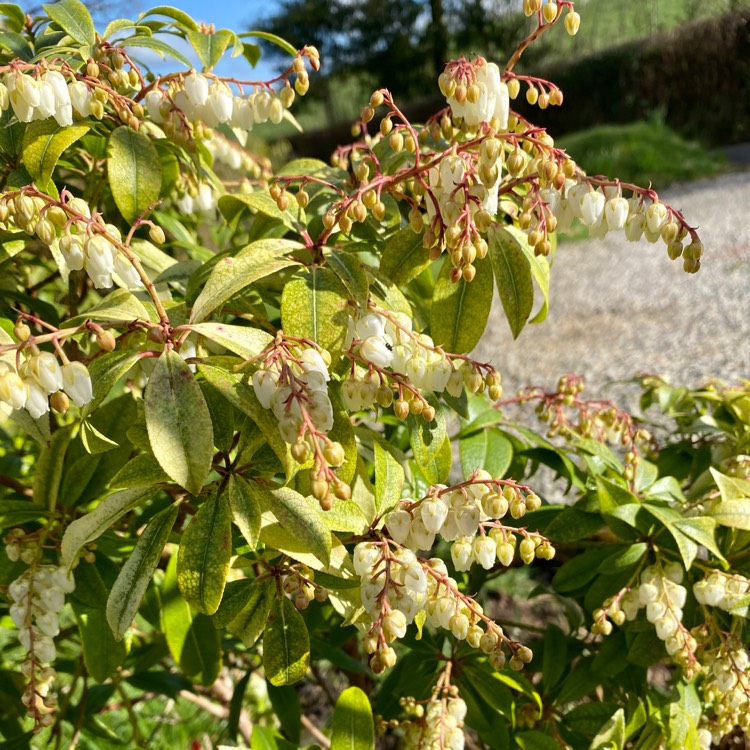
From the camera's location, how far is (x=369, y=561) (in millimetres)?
732

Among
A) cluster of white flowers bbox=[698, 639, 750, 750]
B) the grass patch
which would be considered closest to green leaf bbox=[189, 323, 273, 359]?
cluster of white flowers bbox=[698, 639, 750, 750]

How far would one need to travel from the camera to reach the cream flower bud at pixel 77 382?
69cm

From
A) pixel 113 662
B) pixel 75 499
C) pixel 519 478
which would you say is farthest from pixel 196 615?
pixel 519 478

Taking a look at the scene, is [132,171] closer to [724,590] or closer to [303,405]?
[303,405]

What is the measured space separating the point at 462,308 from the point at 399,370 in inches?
5.4

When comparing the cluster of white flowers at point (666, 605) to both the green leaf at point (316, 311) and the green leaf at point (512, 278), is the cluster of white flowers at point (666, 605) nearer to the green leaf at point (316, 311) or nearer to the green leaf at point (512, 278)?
the green leaf at point (512, 278)

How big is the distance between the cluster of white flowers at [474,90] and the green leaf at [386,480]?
1.24ft

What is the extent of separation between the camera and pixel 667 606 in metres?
0.97

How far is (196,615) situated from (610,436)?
29.7 inches

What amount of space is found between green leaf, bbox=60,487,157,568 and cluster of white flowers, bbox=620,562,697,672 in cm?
64

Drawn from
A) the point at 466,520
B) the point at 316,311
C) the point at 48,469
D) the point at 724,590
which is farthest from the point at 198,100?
the point at 724,590

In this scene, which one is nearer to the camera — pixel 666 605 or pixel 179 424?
pixel 179 424

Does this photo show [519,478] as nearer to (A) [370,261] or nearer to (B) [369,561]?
(A) [370,261]

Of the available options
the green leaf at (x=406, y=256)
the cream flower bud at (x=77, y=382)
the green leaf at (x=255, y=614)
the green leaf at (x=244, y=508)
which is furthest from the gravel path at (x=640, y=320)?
the cream flower bud at (x=77, y=382)
